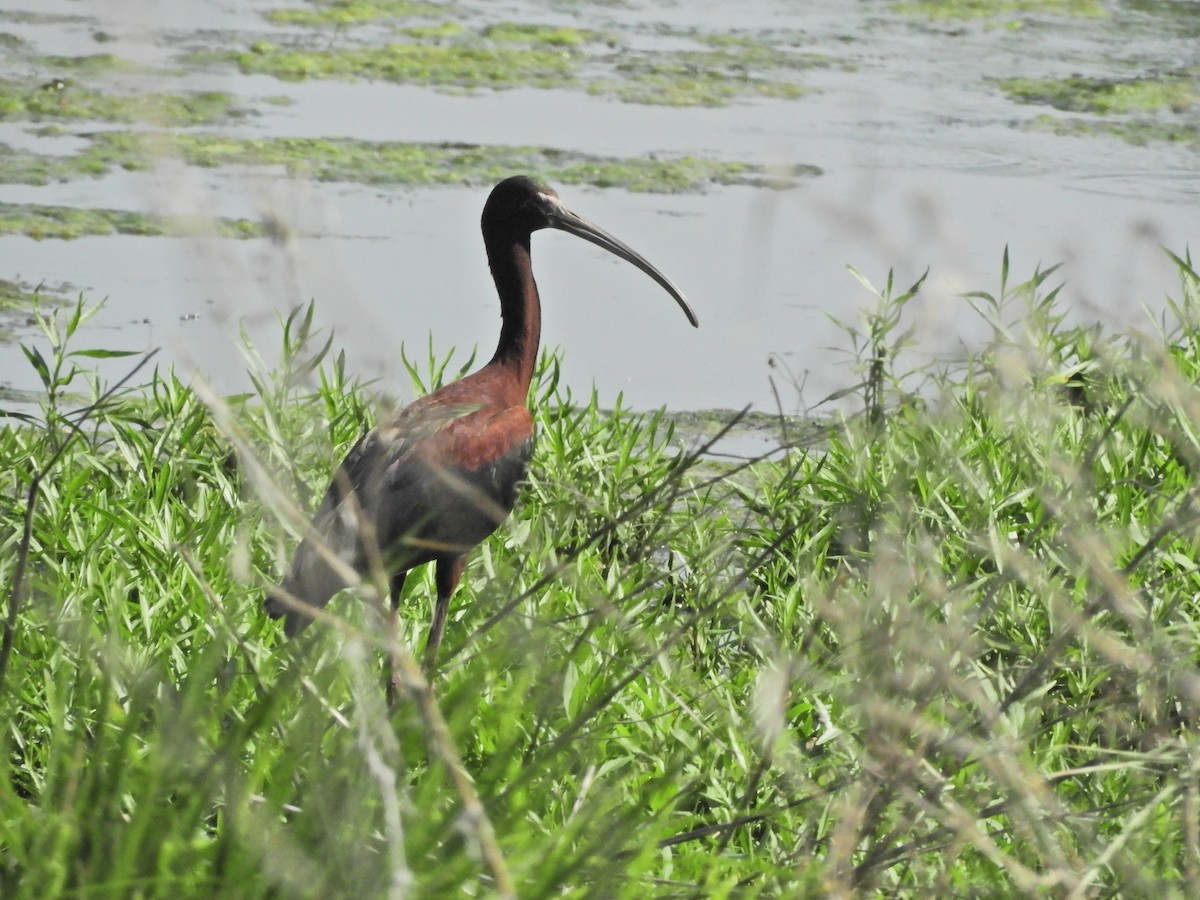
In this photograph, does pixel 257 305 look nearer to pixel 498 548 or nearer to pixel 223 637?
pixel 498 548

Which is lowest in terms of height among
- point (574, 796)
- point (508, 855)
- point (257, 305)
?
point (574, 796)

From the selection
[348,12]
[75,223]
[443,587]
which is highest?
[348,12]

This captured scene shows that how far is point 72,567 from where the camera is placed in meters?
3.55

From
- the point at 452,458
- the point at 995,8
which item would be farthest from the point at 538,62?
the point at 452,458

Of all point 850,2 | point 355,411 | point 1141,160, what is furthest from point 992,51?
point 355,411

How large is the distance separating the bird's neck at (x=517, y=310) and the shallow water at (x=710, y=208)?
0.44m

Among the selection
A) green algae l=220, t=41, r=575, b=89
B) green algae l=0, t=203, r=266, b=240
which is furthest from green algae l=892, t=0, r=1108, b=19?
green algae l=0, t=203, r=266, b=240

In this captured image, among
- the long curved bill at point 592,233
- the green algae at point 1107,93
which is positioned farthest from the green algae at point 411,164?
the long curved bill at point 592,233

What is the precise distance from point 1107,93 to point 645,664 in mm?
8864

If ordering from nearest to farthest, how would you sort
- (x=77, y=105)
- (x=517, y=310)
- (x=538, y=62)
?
(x=517, y=310) → (x=77, y=105) → (x=538, y=62)

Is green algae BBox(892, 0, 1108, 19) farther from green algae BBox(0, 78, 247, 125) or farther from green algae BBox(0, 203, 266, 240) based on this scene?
green algae BBox(0, 203, 266, 240)

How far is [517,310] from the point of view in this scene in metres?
Result: 3.99

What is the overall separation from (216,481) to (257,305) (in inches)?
21.3

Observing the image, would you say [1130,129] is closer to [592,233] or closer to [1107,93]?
[1107,93]
